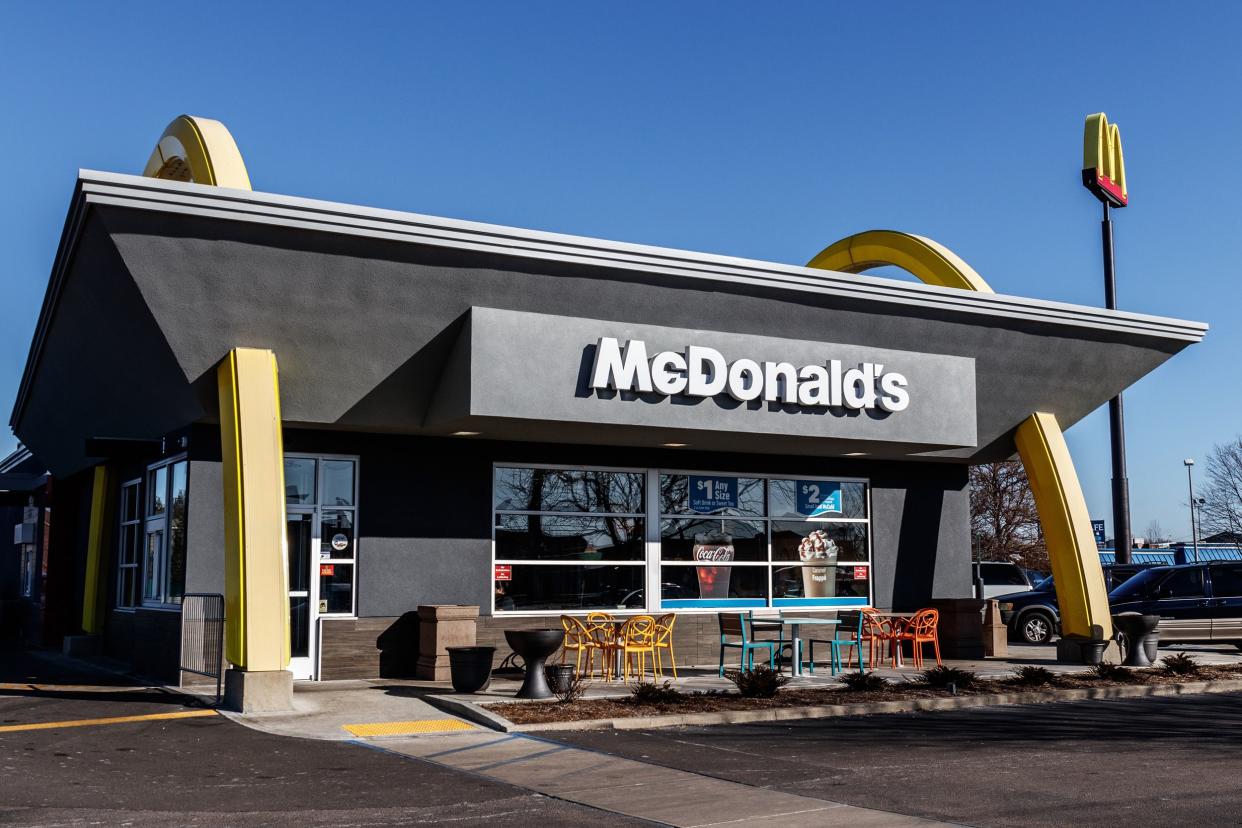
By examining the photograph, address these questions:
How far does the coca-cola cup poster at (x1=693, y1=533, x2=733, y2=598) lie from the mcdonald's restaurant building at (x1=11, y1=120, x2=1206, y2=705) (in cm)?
4

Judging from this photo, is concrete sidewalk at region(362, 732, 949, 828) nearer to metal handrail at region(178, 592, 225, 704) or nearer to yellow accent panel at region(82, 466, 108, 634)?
metal handrail at region(178, 592, 225, 704)

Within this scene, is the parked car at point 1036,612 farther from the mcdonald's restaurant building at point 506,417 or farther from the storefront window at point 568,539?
the storefront window at point 568,539

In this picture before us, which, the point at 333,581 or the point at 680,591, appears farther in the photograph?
the point at 680,591

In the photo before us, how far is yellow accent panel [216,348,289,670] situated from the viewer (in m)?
13.8

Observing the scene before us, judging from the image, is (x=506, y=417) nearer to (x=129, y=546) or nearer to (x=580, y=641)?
(x=580, y=641)

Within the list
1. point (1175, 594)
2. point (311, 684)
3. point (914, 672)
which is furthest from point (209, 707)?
point (1175, 594)

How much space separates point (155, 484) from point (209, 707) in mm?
5956

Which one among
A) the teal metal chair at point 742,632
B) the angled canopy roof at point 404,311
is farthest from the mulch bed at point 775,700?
the angled canopy roof at point 404,311

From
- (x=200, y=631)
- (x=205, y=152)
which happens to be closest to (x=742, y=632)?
(x=200, y=631)

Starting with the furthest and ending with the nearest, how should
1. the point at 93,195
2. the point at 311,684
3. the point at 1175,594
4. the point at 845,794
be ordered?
1. the point at 1175,594
2. the point at 311,684
3. the point at 93,195
4. the point at 845,794

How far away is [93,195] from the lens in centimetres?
1310

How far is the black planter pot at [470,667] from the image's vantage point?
1500 centimetres

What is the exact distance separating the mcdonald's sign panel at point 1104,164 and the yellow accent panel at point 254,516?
21628mm

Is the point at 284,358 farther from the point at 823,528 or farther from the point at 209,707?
the point at 823,528
